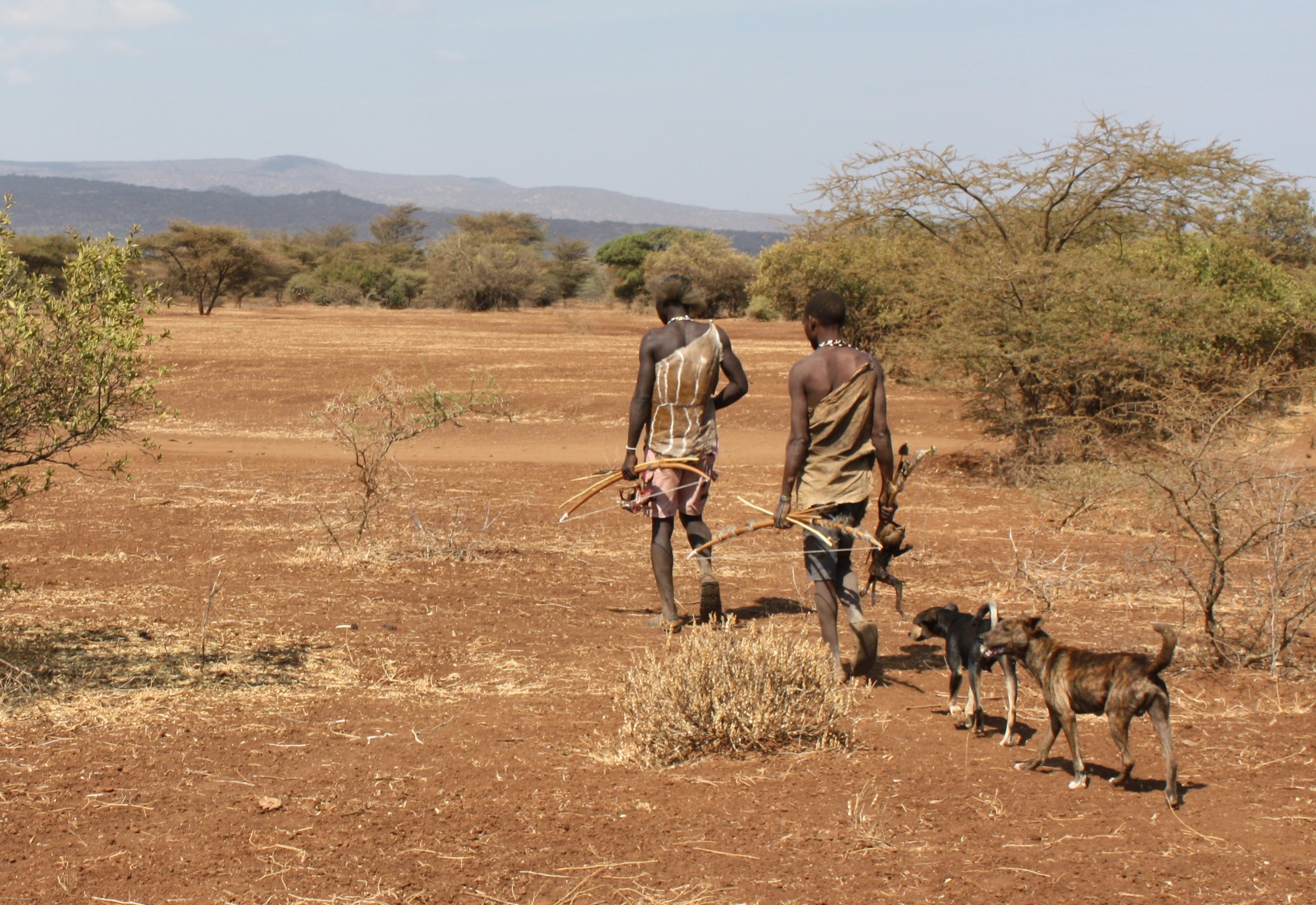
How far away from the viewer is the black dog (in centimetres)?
448

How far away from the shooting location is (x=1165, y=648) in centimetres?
371

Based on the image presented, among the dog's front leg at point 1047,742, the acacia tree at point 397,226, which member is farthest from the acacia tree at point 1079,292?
the acacia tree at point 397,226

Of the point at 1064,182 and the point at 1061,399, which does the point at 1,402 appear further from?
the point at 1064,182

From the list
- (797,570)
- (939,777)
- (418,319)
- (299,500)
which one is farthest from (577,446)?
(418,319)

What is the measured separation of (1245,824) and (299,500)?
896 centimetres

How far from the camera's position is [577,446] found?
695 inches

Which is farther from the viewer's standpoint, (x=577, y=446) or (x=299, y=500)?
(x=577, y=446)

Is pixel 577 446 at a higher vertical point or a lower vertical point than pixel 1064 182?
lower

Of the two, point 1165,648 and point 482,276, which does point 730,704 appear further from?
point 482,276

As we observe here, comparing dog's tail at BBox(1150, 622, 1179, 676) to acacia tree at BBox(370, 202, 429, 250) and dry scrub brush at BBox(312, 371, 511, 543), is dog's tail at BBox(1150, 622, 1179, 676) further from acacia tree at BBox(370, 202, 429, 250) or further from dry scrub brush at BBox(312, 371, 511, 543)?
acacia tree at BBox(370, 202, 429, 250)

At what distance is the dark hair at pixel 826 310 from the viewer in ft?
17.5

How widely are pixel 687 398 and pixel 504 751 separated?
2297mm

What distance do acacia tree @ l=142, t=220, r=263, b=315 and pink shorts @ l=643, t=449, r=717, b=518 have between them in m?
48.8

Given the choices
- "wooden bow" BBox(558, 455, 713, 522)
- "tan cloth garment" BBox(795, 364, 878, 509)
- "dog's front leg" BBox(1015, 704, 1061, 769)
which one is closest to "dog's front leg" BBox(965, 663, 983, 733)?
"dog's front leg" BBox(1015, 704, 1061, 769)
